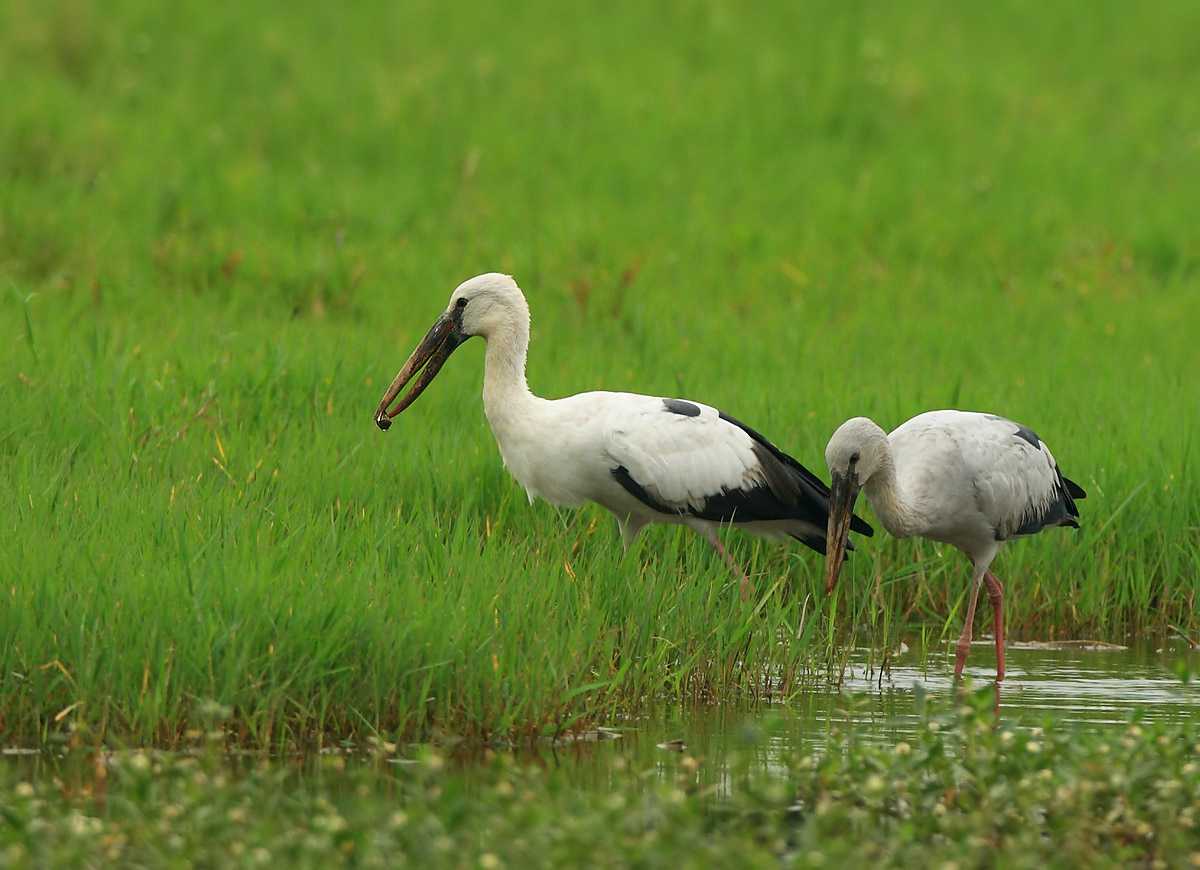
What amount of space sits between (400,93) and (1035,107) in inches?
242

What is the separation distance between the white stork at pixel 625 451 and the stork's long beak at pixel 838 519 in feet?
1.18

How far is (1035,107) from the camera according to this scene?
1898 cm

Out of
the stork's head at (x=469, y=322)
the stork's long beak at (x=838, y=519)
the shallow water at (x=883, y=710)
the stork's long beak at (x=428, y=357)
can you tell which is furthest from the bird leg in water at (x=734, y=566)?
the stork's long beak at (x=428, y=357)

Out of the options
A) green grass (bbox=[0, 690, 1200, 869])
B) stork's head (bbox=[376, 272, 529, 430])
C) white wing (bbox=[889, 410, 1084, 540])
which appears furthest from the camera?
stork's head (bbox=[376, 272, 529, 430])

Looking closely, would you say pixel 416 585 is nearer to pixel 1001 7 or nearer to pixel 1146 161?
pixel 1146 161

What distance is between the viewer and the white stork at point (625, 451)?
8242 millimetres

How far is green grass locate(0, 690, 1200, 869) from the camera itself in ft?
16.2

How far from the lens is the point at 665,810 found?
17.2ft

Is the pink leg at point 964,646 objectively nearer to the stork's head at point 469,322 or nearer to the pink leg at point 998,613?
the pink leg at point 998,613

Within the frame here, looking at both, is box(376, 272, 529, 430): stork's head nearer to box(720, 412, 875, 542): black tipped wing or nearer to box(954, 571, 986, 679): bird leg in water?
box(720, 412, 875, 542): black tipped wing

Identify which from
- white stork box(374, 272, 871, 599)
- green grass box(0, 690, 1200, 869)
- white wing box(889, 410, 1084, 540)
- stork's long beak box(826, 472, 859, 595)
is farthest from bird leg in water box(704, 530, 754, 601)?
green grass box(0, 690, 1200, 869)

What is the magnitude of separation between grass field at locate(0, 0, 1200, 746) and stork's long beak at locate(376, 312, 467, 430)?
1.30ft

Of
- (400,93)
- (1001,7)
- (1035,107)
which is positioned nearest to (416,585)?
(400,93)

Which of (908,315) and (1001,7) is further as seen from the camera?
(1001,7)
